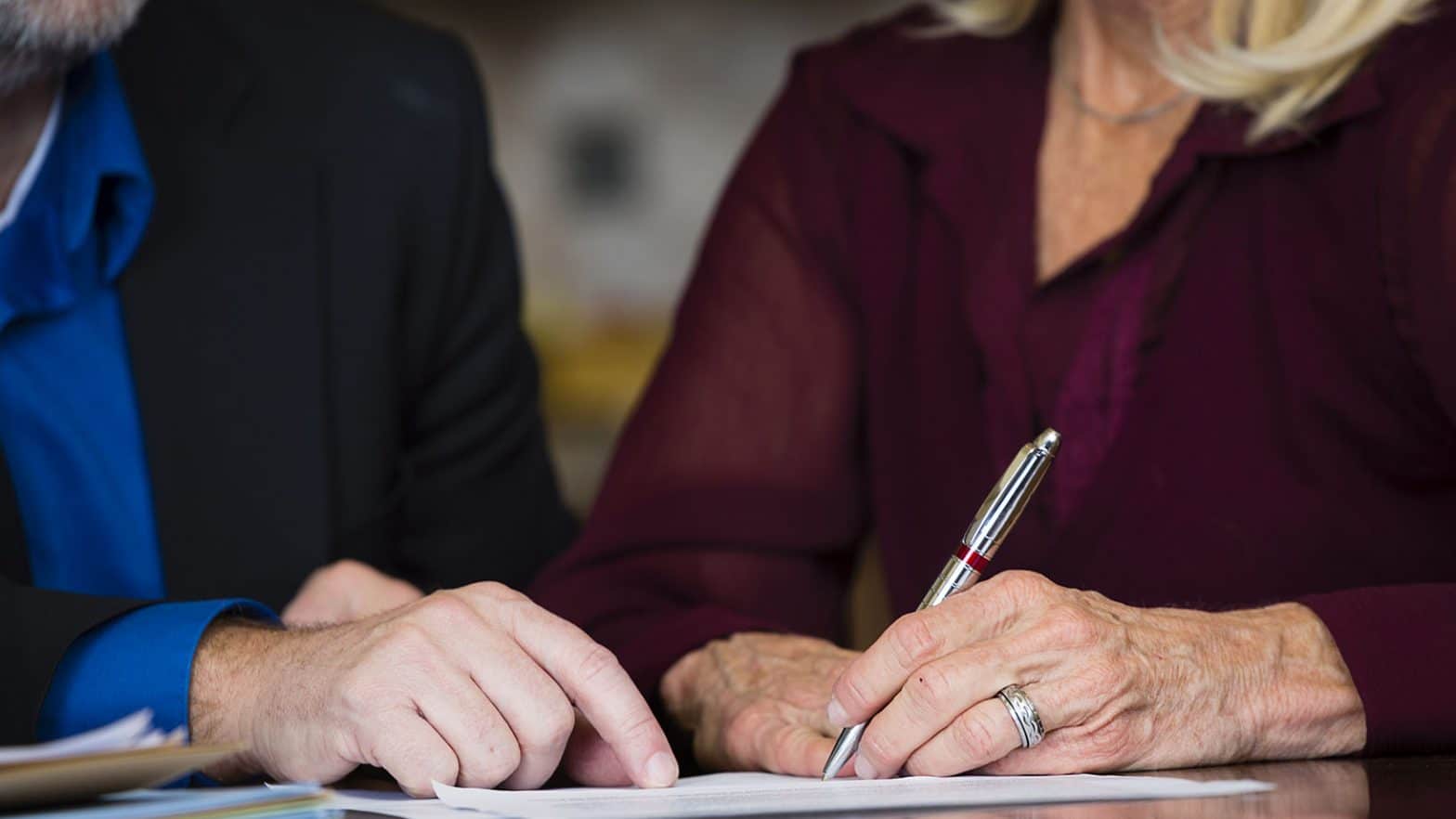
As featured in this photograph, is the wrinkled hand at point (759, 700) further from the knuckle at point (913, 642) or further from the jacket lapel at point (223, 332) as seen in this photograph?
the jacket lapel at point (223, 332)

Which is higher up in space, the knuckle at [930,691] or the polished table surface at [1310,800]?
the knuckle at [930,691]

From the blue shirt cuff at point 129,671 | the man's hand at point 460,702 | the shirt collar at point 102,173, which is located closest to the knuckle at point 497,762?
the man's hand at point 460,702

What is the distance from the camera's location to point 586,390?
146 inches

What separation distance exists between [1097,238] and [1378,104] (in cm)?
24

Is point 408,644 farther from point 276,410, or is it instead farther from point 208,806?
point 276,410

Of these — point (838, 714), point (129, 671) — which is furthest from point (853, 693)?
point (129, 671)

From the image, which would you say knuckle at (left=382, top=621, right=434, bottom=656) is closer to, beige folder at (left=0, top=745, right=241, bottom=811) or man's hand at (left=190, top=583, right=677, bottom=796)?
man's hand at (left=190, top=583, right=677, bottom=796)

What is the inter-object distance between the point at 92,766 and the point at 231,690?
0.92 ft

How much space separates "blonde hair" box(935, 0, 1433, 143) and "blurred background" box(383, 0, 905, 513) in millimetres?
2638

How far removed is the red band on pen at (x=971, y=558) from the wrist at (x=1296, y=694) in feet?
0.51

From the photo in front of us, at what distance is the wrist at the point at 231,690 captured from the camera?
92 centimetres

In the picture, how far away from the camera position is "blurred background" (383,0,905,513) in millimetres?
3885

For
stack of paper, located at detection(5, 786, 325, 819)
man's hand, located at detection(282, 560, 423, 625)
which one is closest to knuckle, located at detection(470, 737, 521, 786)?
stack of paper, located at detection(5, 786, 325, 819)

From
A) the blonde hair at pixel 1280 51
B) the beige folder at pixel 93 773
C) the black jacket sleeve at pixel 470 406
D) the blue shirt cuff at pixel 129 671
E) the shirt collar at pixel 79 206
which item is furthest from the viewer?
the black jacket sleeve at pixel 470 406
